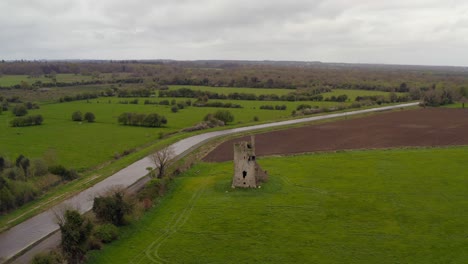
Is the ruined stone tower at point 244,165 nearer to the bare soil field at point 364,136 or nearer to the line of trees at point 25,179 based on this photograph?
the bare soil field at point 364,136

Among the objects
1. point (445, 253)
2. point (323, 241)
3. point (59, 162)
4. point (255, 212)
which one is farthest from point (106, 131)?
point (445, 253)

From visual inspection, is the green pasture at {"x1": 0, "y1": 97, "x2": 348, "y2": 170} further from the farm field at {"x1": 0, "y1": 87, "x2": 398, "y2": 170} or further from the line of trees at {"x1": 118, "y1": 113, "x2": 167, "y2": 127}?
the line of trees at {"x1": 118, "y1": 113, "x2": 167, "y2": 127}

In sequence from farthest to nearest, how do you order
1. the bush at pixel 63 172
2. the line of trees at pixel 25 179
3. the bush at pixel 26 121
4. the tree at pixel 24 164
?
the bush at pixel 26 121 < the bush at pixel 63 172 < the tree at pixel 24 164 < the line of trees at pixel 25 179

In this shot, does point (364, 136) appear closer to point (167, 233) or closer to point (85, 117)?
point (167, 233)

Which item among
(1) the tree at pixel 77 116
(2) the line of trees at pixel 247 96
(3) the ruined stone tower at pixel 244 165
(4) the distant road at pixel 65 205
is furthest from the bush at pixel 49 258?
(2) the line of trees at pixel 247 96

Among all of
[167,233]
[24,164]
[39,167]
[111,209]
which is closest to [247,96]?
[39,167]

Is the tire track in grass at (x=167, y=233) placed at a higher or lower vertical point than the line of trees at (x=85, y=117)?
lower
